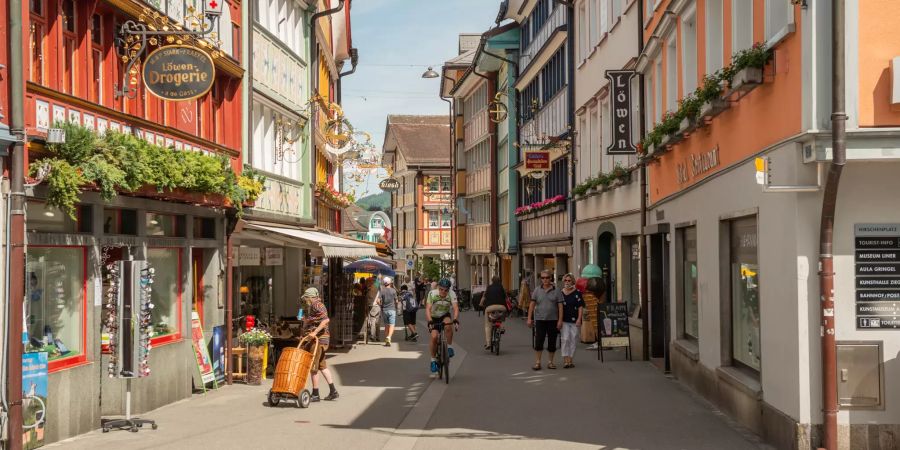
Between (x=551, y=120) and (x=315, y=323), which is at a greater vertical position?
(x=551, y=120)

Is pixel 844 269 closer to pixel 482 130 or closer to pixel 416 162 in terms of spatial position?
pixel 482 130

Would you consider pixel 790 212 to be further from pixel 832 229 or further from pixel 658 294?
pixel 658 294

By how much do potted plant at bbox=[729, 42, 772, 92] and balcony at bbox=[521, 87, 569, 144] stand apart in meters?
22.4

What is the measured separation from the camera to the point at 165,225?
16438mm

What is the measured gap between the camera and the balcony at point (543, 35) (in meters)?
36.8

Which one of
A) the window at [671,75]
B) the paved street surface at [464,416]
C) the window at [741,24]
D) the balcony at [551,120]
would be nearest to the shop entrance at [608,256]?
the balcony at [551,120]

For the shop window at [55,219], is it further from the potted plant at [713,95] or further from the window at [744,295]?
the window at [744,295]

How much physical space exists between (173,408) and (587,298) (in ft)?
40.8

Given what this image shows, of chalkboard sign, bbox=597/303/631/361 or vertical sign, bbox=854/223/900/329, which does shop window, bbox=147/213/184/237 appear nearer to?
chalkboard sign, bbox=597/303/631/361

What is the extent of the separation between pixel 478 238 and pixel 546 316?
40.0 metres

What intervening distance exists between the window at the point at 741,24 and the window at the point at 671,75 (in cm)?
545

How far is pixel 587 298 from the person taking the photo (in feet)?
86.1

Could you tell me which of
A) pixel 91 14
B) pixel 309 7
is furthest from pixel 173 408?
pixel 309 7

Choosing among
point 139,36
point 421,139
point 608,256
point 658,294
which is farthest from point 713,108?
point 421,139
